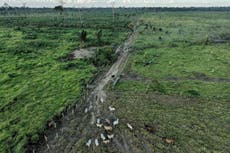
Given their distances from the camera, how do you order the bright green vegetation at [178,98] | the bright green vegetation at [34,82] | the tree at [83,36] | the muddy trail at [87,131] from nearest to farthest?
the muddy trail at [87,131] < the bright green vegetation at [178,98] < the bright green vegetation at [34,82] < the tree at [83,36]

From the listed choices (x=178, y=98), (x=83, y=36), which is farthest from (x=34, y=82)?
(x=83, y=36)

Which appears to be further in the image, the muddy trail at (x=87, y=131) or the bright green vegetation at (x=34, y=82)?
the bright green vegetation at (x=34, y=82)

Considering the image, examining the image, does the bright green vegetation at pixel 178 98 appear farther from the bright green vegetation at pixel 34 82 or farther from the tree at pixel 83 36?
the tree at pixel 83 36

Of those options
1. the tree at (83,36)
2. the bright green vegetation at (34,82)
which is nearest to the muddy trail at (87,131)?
the bright green vegetation at (34,82)

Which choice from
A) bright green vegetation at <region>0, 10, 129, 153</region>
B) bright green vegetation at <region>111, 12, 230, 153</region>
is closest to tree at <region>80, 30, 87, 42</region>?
bright green vegetation at <region>0, 10, 129, 153</region>

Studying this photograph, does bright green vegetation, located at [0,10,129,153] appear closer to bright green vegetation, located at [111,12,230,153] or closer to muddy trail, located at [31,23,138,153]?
muddy trail, located at [31,23,138,153]

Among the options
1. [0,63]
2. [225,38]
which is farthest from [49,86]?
[225,38]
